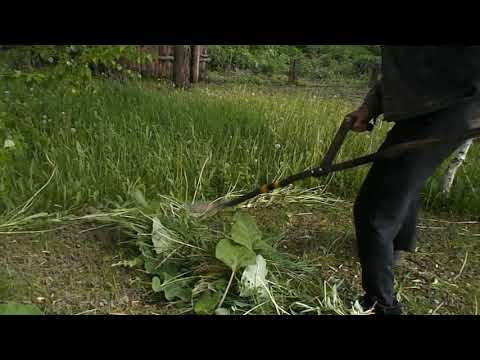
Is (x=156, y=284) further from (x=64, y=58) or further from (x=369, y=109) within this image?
(x=64, y=58)

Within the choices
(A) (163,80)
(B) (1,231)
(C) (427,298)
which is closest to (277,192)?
(C) (427,298)

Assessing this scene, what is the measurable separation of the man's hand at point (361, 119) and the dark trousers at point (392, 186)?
0.72 feet

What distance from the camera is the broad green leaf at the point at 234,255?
1999 millimetres

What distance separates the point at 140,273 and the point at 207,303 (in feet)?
1.44

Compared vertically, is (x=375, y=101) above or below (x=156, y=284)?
above

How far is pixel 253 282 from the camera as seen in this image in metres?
1.98

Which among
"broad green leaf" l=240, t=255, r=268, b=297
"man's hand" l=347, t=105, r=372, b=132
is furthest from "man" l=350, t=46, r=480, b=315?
"broad green leaf" l=240, t=255, r=268, b=297

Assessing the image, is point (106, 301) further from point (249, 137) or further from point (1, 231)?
point (249, 137)

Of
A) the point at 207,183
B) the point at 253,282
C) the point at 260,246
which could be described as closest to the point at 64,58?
the point at 207,183

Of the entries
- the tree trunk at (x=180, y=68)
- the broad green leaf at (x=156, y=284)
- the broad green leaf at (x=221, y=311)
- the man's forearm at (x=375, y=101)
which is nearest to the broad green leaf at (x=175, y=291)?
the broad green leaf at (x=156, y=284)

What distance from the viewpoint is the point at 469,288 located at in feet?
7.39

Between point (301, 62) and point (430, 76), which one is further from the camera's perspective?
point (301, 62)

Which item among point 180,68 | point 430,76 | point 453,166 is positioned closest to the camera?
point 430,76

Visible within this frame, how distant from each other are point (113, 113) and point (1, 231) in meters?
1.97
